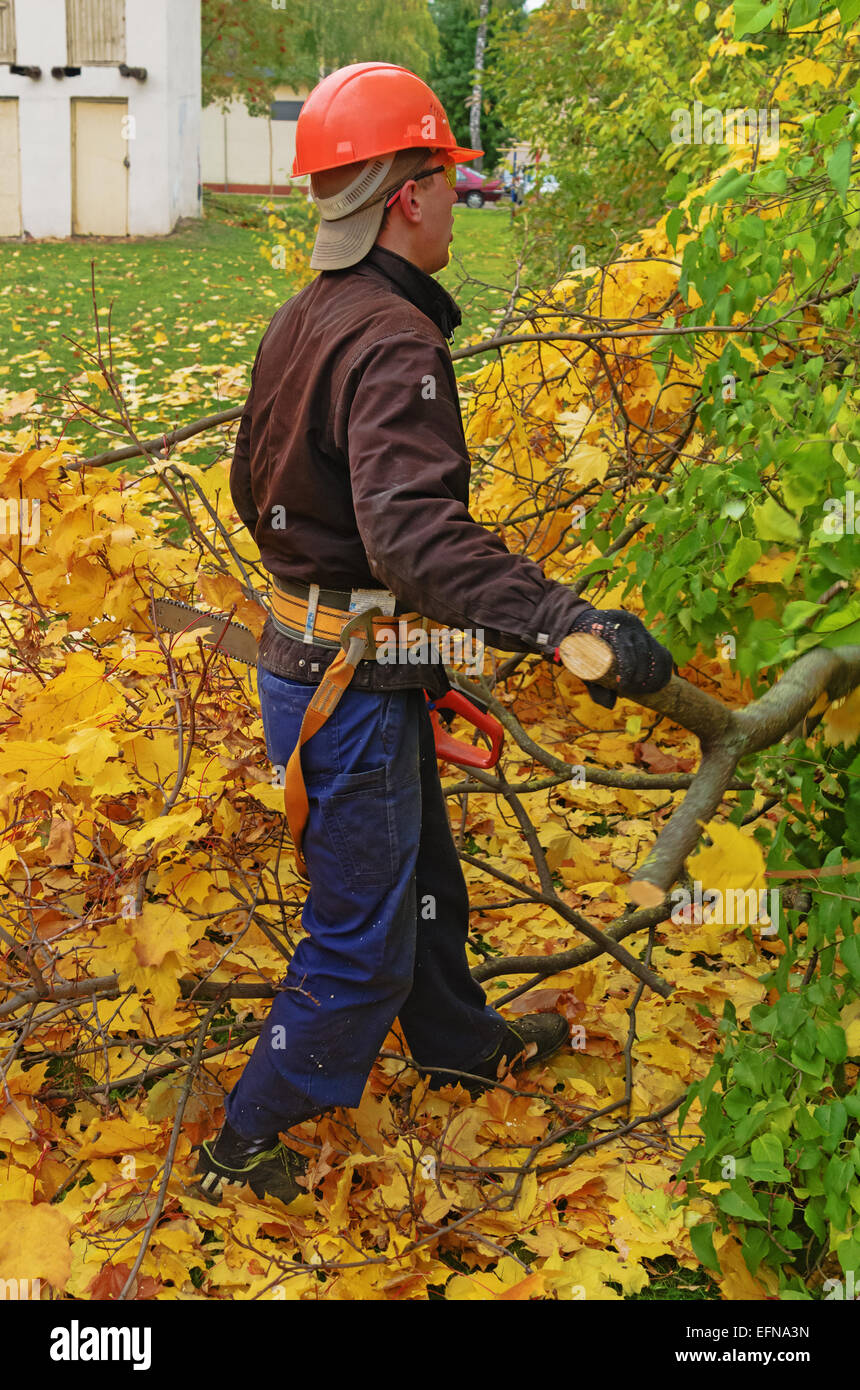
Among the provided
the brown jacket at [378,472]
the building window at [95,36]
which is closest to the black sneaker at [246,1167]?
the brown jacket at [378,472]

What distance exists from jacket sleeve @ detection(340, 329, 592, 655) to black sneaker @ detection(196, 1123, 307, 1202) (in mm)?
1178

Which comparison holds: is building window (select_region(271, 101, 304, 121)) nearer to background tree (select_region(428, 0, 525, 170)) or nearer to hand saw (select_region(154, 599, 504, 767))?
background tree (select_region(428, 0, 525, 170))

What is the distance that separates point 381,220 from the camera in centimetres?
209

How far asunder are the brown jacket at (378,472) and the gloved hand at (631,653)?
47 millimetres

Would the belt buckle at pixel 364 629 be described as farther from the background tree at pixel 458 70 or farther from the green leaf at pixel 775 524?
the background tree at pixel 458 70

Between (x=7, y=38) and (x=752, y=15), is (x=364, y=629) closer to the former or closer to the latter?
(x=752, y=15)

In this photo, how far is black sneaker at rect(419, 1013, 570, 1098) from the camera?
105 inches

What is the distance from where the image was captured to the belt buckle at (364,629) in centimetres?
205

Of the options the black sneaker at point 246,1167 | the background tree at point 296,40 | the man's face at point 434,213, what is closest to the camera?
the man's face at point 434,213

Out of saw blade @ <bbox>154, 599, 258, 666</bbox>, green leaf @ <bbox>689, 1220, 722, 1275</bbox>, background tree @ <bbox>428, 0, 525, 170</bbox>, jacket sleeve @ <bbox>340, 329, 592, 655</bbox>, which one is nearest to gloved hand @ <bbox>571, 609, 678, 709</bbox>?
jacket sleeve @ <bbox>340, 329, 592, 655</bbox>

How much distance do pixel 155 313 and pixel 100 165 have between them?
7905 millimetres

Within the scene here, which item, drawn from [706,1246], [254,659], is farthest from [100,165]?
[706,1246]

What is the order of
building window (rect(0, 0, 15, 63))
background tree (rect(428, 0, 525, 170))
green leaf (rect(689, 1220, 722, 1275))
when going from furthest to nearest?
background tree (rect(428, 0, 525, 170)) → building window (rect(0, 0, 15, 63)) → green leaf (rect(689, 1220, 722, 1275))

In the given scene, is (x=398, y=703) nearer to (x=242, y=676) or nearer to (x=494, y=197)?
(x=242, y=676)
